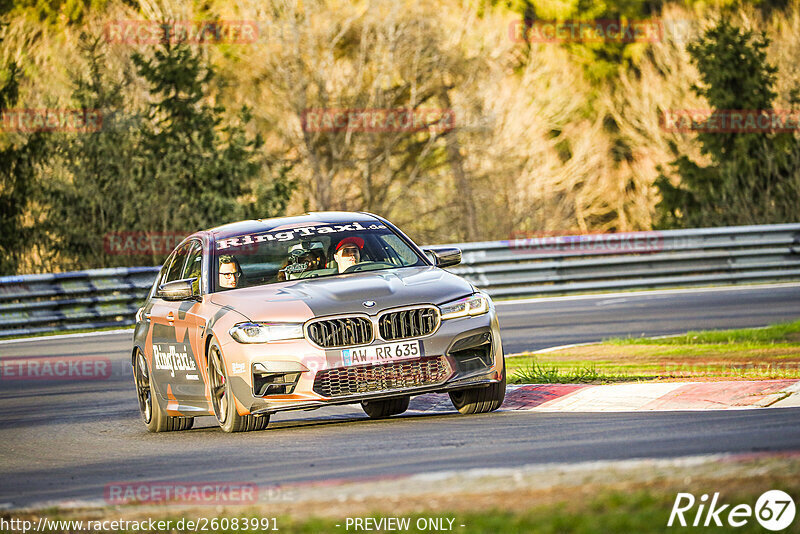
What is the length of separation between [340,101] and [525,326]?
81.8 ft

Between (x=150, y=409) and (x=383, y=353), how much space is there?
2.88 m

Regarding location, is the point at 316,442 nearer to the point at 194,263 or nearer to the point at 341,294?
the point at 341,294

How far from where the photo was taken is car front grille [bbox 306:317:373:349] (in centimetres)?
1009

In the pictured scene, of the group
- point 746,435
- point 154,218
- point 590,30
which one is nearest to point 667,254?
point 154,218

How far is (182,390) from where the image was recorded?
1139cm

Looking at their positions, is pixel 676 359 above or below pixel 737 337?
above

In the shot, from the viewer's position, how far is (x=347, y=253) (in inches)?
448

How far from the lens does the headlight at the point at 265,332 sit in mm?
10102

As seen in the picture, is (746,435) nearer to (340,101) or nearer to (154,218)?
(154,218)

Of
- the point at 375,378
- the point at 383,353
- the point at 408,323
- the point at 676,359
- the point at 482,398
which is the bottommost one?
the point at 676,359

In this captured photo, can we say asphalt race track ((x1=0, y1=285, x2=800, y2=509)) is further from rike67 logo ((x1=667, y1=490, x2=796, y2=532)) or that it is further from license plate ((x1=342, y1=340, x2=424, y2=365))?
rike67 logo ((x1=667, y1=490, x2=796, y2=532))

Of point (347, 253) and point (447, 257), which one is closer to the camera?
point (347, 253)

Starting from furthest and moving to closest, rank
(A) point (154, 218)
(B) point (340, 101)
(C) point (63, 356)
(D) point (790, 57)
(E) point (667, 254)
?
(D) point (790, 57), (B) point (340, 101), (A) point (154, 218), (E) point (667, 254), (C) point (63, 356)

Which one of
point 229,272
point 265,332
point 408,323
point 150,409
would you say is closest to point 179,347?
point 229,272
